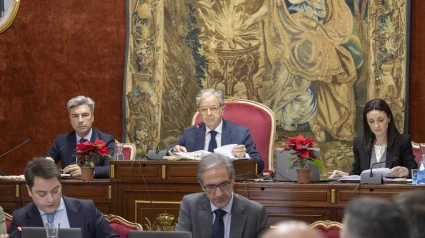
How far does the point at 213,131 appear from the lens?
752 cm

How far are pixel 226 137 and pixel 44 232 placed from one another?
11.1ft

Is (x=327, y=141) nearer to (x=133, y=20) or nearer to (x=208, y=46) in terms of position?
(x=208, y=46)

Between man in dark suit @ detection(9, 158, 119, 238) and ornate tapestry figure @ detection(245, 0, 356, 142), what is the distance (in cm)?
359

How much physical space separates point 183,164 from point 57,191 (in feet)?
5.01

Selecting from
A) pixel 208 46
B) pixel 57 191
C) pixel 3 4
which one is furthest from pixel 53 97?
pixel 57 191

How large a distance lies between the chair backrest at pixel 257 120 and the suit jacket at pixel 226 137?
342mm

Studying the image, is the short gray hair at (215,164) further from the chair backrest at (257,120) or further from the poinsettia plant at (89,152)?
the chair backrest at (257,120)

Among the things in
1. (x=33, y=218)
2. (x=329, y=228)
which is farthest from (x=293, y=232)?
(x=33, y=218)

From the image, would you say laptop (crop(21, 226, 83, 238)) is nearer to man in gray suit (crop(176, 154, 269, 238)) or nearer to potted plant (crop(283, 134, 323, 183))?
man in gray suit (crop(176, 154, 269, 238))

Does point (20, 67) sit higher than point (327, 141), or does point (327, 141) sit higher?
point (20, 67)

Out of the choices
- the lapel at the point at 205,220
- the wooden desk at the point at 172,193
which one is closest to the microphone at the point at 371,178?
the wooden desk at the point at 172,193

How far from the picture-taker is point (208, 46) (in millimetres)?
8680

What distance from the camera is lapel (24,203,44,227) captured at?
5.20 metres

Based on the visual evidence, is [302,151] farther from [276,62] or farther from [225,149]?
[276,62]
